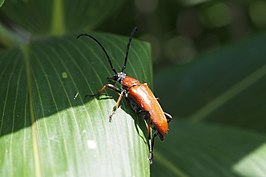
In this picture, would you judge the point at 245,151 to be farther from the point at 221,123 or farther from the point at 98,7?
the point at 98,7

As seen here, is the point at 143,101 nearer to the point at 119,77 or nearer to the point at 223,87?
the point at 119,77

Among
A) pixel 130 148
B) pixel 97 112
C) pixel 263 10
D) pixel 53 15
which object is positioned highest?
pixel 263 10

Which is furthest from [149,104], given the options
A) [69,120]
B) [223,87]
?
[223,87]

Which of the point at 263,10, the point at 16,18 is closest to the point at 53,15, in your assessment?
the point at 16,18

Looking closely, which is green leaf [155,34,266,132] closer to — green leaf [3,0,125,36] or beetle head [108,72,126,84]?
green leaf [3,0,125,36]

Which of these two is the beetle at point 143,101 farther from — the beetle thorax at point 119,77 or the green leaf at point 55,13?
the green leaf at point 55,13

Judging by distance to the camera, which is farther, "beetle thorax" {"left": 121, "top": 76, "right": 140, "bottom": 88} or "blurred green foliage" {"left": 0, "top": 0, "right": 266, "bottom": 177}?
"blurred green foliage" {"left": 0, "top": 0, "right": 266, "bottom": 177}

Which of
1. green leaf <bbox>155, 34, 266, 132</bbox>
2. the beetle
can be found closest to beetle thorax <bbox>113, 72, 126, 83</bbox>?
the beetle
